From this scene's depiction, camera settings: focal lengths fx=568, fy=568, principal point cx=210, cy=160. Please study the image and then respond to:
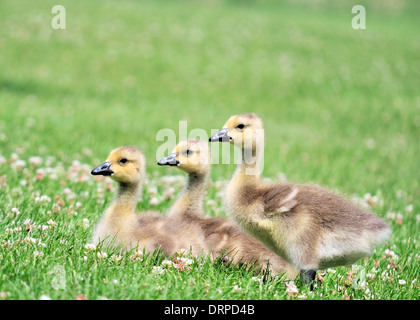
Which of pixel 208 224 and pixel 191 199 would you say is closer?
pixel 208 224

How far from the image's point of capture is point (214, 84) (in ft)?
71.4

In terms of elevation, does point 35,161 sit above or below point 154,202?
above

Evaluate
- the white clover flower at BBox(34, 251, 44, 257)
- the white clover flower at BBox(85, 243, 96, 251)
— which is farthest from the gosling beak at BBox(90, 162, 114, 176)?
the white clover flower at BBox(34, 251, 44, 257)

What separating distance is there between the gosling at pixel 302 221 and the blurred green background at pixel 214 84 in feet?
17.5

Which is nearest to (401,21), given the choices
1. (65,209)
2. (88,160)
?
(88,160)

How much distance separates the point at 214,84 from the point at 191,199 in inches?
624

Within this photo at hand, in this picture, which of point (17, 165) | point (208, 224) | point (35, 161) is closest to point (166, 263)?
point (208, 224)

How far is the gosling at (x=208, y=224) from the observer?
5539mm

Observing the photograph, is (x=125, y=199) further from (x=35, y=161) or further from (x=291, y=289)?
(x=35, y=161)

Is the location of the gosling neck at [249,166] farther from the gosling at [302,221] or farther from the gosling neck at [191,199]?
→ the gosling neck at [191,199]

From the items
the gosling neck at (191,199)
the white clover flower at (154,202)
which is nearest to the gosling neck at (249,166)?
the gosling neck at (191,199)

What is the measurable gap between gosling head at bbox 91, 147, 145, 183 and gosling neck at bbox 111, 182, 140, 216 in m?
0.07

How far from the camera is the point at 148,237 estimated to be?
5.48 meters

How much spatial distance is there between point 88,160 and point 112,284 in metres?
6.10
